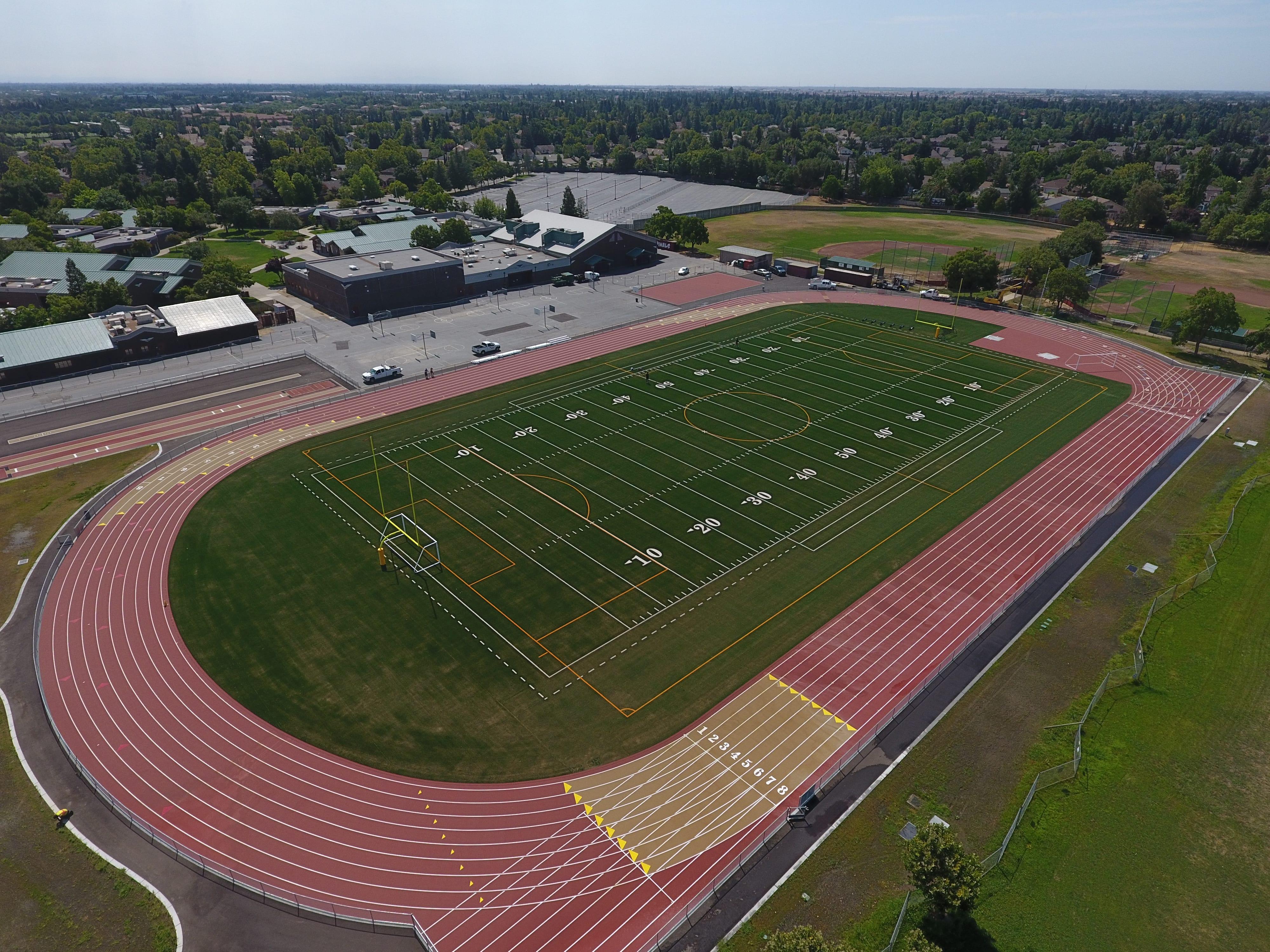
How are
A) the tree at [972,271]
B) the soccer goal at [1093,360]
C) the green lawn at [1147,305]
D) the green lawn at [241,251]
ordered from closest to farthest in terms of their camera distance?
1. the soccer goal at [1093,360]
2. the green lawn at [1147,305]
3. the tree at [972,271]
4. the green lawn at [241,251]

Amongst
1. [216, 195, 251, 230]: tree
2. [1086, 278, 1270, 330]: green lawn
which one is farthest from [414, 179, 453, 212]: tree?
[1086, 278, 1270, 330]: green lawn

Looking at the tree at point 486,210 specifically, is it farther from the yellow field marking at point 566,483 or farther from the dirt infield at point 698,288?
the yellow field marking at point 566,483

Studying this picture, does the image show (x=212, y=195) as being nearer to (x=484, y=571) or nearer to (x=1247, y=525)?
(x=484, y=571)

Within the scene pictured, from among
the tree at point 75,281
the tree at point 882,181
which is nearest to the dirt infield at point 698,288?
the tree at point 75,281

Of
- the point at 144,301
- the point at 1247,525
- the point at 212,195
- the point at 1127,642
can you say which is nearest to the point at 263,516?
the point at 1127,642

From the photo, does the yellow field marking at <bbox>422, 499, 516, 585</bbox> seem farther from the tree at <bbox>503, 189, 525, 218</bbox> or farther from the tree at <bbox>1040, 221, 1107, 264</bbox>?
the tree at <bbox>503, 189, 525, 218</bbox>

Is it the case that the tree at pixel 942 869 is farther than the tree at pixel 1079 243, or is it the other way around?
the tree at pixel 1079 243
